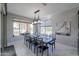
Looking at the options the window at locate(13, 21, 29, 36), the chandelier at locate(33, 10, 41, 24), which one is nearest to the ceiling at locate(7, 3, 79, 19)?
the chandelier at locate(33, 10, 41, 24)

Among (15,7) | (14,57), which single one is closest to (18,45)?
(14,57)

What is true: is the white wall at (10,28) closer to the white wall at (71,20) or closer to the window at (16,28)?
the window at (16,28)

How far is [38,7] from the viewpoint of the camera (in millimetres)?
2152

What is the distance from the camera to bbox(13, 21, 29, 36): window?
2.31 m

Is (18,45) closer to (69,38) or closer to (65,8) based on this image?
(69,38)

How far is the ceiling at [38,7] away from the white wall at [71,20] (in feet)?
0.48

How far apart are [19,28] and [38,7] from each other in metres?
0.77

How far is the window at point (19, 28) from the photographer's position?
90.8 inches

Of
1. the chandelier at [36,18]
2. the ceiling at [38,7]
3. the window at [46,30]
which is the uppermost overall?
the ceiling at [38,7]

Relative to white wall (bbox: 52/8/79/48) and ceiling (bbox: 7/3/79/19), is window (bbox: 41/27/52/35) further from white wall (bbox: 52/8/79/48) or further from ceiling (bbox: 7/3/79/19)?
ceiling (bbox: 7/3/79/19)

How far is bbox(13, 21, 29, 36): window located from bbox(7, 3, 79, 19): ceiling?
25cm

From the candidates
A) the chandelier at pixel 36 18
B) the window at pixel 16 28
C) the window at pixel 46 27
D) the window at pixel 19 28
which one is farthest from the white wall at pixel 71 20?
the window at pixel 16 28

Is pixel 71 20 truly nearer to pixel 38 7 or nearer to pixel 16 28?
pixel 38 7

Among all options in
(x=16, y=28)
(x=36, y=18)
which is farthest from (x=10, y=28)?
(x=36, y=18)
